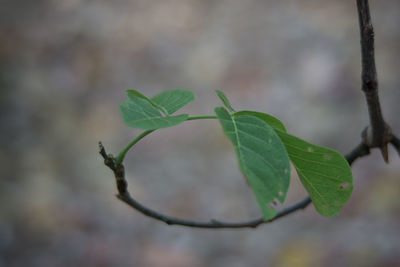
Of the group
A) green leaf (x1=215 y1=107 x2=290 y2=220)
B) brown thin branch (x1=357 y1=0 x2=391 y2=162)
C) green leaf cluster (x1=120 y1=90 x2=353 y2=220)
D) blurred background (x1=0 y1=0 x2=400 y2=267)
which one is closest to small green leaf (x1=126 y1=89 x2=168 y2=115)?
green leaf cluster (x1=120 y1=90 x2=353 y2=220)

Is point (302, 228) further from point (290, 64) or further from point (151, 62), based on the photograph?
point (151, 62)

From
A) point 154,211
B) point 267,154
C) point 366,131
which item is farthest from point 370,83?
point 154,211

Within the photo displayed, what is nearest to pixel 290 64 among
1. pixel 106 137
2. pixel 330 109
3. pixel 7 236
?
pixel 330 109

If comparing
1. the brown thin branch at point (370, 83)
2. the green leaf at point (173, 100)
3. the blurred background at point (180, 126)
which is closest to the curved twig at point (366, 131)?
the brown thin branch at point (370, 83)

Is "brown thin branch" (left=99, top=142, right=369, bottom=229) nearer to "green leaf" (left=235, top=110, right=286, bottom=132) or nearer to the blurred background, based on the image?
"green leaf" (left=235, top=110, right=286, bottom=132)

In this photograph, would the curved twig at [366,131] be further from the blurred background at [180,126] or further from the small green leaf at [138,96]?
the blurred background at [180,126]

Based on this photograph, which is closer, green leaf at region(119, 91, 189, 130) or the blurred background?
green leaf at region(119, 91, 189, 130)

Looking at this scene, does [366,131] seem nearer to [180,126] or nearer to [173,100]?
[173,100]
